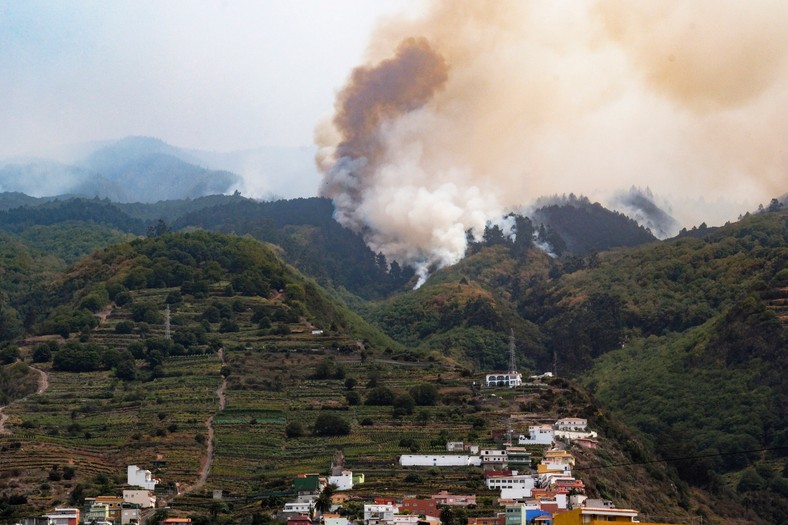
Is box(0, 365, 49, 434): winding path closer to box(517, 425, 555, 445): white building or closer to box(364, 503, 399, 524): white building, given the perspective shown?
box(364, 503, 399, 524): white building

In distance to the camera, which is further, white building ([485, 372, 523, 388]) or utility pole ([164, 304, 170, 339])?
utility pole ([164, 304, 170, 339])

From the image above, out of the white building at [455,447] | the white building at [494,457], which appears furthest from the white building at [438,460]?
the white building at [455,447]

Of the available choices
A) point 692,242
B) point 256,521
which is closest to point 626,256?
point 692,242

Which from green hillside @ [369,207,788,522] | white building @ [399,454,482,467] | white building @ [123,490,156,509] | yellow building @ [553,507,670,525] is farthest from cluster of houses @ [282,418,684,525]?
yellow building @ [553,507,670,525]

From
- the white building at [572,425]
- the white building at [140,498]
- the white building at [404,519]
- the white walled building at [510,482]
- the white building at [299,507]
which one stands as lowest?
the white building at [404,519]

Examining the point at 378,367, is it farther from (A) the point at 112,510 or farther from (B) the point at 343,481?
(A) the point at 112,510

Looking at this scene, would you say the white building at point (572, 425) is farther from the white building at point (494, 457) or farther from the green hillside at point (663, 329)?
the white building at point (494, 457)

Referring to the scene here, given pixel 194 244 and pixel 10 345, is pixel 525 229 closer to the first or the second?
pixel 194 244
